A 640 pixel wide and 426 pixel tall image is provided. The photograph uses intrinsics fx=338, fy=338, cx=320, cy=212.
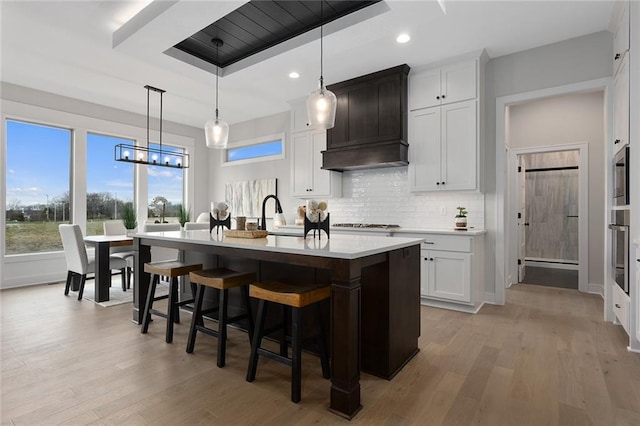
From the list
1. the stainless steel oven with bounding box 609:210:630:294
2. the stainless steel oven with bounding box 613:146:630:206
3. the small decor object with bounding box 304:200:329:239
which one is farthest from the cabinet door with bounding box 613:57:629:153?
the small decor object with bounding box 304:200:329:239

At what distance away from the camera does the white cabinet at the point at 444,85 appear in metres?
3.84

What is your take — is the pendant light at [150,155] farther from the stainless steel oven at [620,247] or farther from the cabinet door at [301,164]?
the stainless steel oven at [620,247]

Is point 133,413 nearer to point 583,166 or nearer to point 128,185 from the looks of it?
point 128,185

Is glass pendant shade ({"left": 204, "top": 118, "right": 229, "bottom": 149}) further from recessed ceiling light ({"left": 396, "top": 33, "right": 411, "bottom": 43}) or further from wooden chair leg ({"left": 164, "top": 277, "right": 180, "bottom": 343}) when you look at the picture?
recessed ceiling light ({"left": 396, "top": 33, "right": 411, "bottom": 43})

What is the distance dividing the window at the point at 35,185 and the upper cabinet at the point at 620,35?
698 cm

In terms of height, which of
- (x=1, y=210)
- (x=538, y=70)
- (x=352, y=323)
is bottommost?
(x=352, y=323)

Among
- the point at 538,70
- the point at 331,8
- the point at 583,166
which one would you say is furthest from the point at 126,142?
the point at 583,166

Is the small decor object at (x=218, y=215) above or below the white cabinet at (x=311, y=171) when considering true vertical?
below

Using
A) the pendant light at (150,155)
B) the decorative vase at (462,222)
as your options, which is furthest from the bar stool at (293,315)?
the pendant light at (150,155)

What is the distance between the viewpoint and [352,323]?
1.85m

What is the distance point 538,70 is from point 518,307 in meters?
2.67

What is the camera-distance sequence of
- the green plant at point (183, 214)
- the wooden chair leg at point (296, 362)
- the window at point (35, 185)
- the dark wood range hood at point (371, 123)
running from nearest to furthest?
the wooden chair leg at point (296, 362), the dark wood range hood at point (371, 123), the window at point (35, 185), the green plant at point (183, 214)

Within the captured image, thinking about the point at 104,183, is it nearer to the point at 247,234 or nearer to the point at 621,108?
the point at 247,234

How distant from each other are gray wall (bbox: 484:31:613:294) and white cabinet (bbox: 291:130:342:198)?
6.91ft
